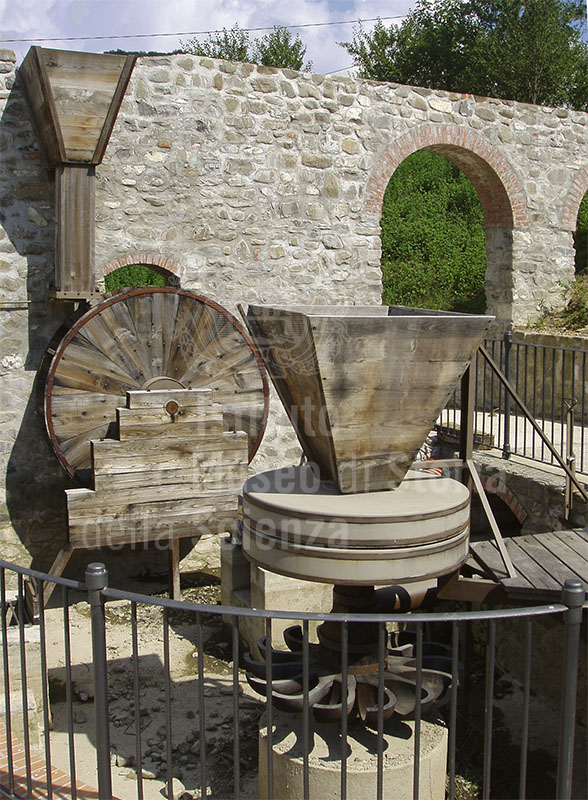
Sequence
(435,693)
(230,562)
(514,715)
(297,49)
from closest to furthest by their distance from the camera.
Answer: (435,693), (514,715), (230,562), (297,49)

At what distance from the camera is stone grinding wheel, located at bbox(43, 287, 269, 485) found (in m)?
5.93

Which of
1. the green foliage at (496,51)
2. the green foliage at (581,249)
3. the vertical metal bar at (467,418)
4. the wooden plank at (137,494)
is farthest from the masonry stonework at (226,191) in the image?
the green foliage at (496,51)

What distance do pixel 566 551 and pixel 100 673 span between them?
2.92m

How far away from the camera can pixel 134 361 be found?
20.1ft

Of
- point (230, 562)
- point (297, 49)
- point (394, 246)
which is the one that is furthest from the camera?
point (297, 49)

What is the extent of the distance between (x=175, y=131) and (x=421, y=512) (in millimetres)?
4787

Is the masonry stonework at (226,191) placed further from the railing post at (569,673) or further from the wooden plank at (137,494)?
the railing post at (569,673)

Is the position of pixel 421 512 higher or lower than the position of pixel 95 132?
lower

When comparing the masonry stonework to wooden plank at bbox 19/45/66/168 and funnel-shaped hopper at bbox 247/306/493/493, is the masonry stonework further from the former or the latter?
funnel-shaped hopper at bbox 247/306/493/493

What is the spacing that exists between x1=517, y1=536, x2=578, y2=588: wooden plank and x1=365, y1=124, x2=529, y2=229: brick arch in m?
4.10

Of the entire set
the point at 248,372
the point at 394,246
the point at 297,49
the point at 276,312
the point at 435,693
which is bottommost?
the point at 435,693

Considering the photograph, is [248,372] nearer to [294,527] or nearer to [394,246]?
[294,527]

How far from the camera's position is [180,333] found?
6277 millimetres

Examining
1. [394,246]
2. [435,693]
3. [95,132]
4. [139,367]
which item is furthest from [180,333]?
[394,246]
